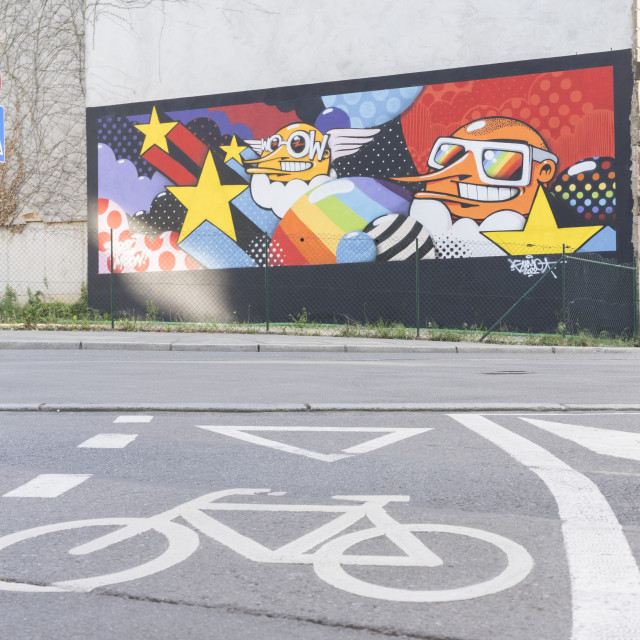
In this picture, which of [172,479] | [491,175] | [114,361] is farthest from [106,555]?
[491,175]

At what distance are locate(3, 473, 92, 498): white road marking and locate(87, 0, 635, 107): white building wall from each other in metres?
17.5

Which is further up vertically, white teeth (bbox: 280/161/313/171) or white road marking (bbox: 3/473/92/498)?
white teeth (bbox: 280/161/313/171)

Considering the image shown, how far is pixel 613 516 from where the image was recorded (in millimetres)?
4523

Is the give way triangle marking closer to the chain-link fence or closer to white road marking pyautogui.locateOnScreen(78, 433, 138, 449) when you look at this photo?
white road marking pyautogui.locateOnScreen(78, 433, 138, 449)

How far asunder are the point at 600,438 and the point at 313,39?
17401 millimetres

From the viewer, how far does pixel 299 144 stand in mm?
22391

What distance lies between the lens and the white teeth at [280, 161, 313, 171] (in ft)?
73.1

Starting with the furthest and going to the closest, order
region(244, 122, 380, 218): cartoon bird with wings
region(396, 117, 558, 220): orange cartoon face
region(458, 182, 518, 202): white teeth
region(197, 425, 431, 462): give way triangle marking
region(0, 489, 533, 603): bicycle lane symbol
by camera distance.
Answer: region(244, 122, 380, 218): cartoon bird with wings, region(458, 182, 518, 202): white teeth, region(396, 117, 558, 220): orange cartoon face, region(197, 425, 431, 462): give way triangle marking, region(0, 489, 533, 603): bicycle lane symbol

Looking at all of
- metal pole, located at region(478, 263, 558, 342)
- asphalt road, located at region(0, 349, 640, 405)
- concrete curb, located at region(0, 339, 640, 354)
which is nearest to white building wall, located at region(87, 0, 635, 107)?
metal pole, located at region(478, 263, 558, 342)

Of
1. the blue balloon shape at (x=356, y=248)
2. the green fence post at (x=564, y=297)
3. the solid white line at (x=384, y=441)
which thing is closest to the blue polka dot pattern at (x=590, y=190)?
the green fence post at (x=564, y=297)

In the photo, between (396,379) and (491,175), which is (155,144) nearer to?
(491,175)

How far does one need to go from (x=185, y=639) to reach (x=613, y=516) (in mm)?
2465

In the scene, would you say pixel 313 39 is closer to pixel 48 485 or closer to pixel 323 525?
pixel 48 485

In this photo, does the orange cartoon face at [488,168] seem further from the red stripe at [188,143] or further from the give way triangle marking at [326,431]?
the give way triangle marking at [326,431]
